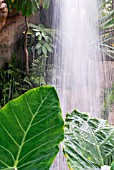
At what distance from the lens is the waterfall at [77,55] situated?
12.9 feet

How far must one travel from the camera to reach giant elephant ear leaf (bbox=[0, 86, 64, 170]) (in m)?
0.45

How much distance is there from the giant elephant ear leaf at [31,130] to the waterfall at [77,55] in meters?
3.30

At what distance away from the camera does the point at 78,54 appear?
14.6ft

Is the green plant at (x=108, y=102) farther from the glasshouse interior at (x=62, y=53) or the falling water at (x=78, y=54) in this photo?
the falling water at (x=78, y=54)

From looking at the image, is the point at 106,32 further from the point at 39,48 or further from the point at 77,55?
the point at 39,48

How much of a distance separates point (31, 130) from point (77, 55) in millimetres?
4043

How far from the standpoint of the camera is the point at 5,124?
45 cm

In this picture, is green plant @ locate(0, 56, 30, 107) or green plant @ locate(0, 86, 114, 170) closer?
green plant @ locate(0, 86, 114, 170)

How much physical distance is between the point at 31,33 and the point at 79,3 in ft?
3.62

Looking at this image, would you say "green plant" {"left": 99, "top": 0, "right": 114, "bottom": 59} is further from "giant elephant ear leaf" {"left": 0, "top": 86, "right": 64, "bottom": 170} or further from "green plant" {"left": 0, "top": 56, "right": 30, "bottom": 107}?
"giant elephant ear leaf" {"left": 0, "top": 86, "right": 64, "bottom": 170}

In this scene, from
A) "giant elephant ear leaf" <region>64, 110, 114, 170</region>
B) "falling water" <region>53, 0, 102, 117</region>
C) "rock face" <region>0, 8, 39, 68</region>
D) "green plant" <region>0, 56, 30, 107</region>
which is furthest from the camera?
"falling water" <region>53, 0, 102, 117</region>

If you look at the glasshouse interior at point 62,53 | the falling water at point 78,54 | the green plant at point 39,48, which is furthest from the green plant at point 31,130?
the falling water at point 78,54

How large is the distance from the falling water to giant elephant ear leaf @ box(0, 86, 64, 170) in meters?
3.35

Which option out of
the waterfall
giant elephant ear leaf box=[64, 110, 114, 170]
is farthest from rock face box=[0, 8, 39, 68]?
giant elephant ear leaf box=[64, 110, 114, 170]
